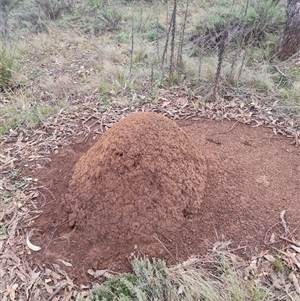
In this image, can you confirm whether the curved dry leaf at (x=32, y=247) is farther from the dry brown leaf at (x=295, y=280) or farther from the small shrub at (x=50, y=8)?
the small shrub at (x=50, y=8)

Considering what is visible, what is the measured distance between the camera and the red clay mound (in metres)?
2.00

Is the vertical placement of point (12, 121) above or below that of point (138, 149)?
below

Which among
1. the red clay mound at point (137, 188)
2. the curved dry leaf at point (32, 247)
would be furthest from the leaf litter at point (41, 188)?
the red clay mound at point (137, 188)

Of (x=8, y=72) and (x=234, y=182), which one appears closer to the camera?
(x=234, y=182)

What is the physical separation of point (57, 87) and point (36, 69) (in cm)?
117

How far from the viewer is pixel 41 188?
8.09 ft

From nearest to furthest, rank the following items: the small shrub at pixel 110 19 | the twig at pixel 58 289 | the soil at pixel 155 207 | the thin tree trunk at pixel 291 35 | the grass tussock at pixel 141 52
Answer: the twig at pixel 58 289 < the soil at pixel 155 207 < the grass tussock at pixel 141 52 < the thin tree trunk at pixel 291 35 < the small shrub at pixel 110 19

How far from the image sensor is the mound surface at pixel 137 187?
2.01 m

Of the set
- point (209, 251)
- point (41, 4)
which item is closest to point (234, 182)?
point (209, 251)

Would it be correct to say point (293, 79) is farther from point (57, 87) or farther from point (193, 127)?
point (57, 87)

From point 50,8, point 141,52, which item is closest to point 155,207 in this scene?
point 141,52

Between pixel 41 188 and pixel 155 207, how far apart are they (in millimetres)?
928

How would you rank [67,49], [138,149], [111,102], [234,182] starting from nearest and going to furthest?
[138,149] < [234,182] < [111,102] < [67,49]

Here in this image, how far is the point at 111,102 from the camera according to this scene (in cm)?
366
